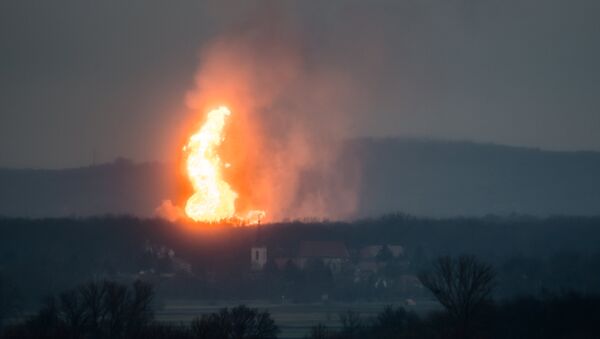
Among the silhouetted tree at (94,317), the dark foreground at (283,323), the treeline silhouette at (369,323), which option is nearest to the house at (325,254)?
the dark foreground at (283,323)

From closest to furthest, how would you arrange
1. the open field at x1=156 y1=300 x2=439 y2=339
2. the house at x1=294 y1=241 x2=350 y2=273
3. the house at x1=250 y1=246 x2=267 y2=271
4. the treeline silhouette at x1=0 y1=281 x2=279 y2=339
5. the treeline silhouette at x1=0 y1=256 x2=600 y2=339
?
the treeline silhouette at x1=0 y1=281 x2=279 y2=339, the treeline silhouette at x1=0 y1=256 x2=600 y2=339, the open field at x1=156 y1=300 x2=439 y2=339, the house at x1=250 y1=246 x2=267 y2=271, the house at x1=294 y1=241 x2=350 y2=273

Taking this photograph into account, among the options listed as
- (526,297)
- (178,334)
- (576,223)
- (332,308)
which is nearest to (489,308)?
(526,297)

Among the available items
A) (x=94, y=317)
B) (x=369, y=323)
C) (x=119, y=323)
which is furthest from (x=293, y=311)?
(x=119, y=323)

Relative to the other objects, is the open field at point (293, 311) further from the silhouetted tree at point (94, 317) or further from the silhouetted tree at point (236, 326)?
the silhouetted tree at point (94, 317)

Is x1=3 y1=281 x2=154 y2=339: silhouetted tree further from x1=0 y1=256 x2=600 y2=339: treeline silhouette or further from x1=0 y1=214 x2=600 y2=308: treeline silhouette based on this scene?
x1=0 y1=214 x2=600 y2=308: treeline silhouette

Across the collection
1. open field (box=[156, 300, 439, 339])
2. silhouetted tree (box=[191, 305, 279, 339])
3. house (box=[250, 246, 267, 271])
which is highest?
house (box=[250, 246, 267, 271])

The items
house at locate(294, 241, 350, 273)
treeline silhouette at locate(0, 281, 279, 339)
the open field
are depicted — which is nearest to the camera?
treeline silhouette at locate(0, 281, 279, 339)

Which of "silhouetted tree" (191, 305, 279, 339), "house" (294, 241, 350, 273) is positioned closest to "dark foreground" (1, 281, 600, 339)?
"silhouetted tree" (191, 305, 279, 339)

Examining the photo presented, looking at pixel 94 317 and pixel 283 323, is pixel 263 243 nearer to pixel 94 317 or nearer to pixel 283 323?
pixel 283 323

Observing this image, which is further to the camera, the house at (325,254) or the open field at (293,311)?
the house at (325,254)
